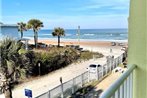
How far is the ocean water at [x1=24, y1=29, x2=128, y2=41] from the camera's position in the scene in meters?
2.02

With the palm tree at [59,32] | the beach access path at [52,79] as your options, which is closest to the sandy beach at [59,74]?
the beach access path at [52,79]

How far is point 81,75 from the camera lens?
280 centimetres

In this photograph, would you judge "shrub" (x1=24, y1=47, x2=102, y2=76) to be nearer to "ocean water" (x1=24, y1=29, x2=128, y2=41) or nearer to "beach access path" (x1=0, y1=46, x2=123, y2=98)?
"beach access path" (x1=0, y1=46, x2=123, y2=98)

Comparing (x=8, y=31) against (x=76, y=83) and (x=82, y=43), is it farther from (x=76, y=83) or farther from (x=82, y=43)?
(x=76, y=83)

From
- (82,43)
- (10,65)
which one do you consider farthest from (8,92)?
(82,43)

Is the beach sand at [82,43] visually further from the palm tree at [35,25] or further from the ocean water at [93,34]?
the palm tree at [35,25]

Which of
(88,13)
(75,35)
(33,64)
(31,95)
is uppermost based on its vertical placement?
(88,13)

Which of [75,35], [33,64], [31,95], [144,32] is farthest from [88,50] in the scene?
[144,32]

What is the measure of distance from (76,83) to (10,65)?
1.14m

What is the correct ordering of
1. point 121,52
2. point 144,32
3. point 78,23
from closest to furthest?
point 144,32
point 121,52
point 78,23

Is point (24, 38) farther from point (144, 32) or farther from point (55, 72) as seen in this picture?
point (144, 32)

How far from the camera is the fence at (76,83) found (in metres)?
2.39

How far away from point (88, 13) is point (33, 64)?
3.06 feet

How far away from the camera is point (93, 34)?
2379 millimetres
